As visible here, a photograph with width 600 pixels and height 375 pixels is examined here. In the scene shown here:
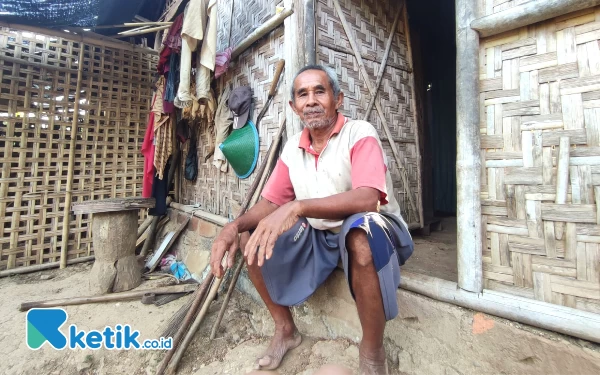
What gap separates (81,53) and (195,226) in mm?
3041

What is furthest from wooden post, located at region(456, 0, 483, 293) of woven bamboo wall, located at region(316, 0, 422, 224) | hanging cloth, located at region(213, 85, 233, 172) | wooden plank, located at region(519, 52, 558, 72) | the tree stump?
the tree stump

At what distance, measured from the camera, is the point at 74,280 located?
3.41 metres

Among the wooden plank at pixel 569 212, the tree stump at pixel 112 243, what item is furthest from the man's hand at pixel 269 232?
the tree stump at pixel 112 243

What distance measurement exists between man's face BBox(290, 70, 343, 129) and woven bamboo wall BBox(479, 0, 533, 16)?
83 cm

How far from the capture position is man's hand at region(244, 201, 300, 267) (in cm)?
120

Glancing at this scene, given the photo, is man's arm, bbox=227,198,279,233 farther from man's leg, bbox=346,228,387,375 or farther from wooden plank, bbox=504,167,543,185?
wooden plank, bbox=504,167,543,185

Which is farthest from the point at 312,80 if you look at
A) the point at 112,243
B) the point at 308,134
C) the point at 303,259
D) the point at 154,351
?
the point at 112,243

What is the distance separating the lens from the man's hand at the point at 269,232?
1201 millimetres

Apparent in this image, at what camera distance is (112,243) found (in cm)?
296

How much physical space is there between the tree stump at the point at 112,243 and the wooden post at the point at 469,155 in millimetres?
3114

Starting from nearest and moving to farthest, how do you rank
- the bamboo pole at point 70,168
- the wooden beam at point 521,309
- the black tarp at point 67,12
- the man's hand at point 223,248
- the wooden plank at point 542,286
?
1. the wooden beam at point 521,309
2. the wooden plank at point 542,286
3. the man's hand at point 223,248
4. the black tarp at point 67,12
5. the bamboo pole at point 70,168

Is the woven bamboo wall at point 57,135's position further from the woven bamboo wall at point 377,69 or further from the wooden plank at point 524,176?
the wooden plank at point 524,176

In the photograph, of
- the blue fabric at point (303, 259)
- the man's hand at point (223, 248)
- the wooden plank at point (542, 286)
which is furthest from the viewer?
the blue fabric at point (303, 259)

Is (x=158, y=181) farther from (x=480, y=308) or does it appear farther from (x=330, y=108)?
(x=480, y=308)
